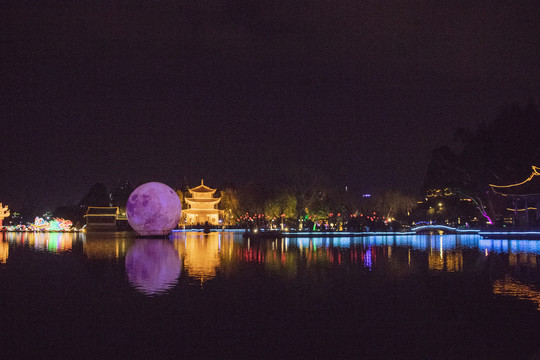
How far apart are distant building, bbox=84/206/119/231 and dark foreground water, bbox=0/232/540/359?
53743 millimetres

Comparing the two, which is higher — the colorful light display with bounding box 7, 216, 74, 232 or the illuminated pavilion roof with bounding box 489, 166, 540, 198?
the illuminated pavilion roof with bounding box 489, 166, 540, 198

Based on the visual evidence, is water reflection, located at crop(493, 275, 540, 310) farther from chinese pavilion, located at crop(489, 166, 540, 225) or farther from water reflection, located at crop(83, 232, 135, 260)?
chinese pavilion, located at crop(489, 166, 540, 225)

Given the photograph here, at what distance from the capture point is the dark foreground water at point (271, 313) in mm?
6430

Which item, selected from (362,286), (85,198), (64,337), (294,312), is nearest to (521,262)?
(362,286)

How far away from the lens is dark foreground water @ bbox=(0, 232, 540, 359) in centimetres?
643

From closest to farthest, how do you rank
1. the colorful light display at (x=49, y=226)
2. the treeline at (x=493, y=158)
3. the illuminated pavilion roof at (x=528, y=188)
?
the illuminated pavilion roof at (x=528, y=188), the treeline at (x=493, y=158), the colorful light display at (x=49, y=226)

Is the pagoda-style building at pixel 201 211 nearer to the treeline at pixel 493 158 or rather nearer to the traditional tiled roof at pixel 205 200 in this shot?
the traditional tiled roof at pixel 205 200

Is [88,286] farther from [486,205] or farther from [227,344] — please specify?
[486,205]

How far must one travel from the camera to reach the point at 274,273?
13.8 m

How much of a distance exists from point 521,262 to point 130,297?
13.2m

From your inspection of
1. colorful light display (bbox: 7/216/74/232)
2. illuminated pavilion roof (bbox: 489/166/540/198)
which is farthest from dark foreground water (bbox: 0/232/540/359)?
colorful light display (bbox: 7/216/74/232)

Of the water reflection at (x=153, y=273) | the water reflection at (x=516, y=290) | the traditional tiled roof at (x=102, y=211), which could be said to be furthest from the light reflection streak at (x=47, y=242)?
the traditional tiled roof at (x=102, y=211)

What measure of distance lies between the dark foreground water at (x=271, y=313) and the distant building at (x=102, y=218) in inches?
2116

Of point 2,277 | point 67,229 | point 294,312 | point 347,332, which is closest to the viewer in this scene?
point 347,332
